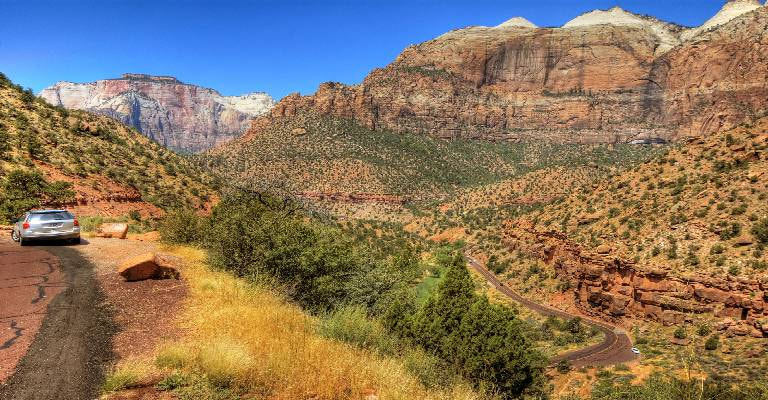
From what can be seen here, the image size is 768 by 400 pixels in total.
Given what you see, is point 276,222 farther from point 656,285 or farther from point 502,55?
point 502,55

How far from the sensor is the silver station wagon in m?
15.2

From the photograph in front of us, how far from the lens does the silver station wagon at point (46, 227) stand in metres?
15.2

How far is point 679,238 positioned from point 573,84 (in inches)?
6033

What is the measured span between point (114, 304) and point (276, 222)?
8802 millimetres

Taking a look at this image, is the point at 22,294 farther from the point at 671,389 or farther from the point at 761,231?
the point at 761,231

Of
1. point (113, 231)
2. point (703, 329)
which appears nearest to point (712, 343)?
point (703, 329)

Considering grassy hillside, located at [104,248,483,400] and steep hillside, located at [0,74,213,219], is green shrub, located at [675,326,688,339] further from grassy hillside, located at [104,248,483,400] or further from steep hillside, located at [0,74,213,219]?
steep hillside, located at [0,74,213,219]

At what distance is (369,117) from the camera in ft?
464

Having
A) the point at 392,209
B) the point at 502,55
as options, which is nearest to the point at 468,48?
the point at 502,55

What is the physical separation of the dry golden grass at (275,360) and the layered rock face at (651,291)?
30.2m

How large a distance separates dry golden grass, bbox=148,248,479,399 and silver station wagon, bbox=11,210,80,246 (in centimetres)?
1053

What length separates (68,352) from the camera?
6258 mm

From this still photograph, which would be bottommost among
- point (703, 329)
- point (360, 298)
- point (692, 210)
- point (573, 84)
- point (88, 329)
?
point (703, 329)

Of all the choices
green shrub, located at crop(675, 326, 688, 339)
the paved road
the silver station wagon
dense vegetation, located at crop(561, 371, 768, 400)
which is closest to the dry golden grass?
dense vegetation, located at crop(561, 371, 768, 400)
